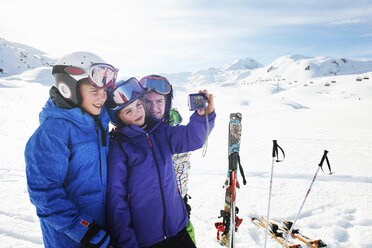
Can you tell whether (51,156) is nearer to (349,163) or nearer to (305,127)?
(349,163)

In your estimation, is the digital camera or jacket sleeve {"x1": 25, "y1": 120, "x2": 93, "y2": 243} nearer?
jacket sleeve {"x1": 25, "y1": 120, "x2": 93, "y2": 243}

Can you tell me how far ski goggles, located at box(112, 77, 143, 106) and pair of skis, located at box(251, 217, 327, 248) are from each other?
8.95ft

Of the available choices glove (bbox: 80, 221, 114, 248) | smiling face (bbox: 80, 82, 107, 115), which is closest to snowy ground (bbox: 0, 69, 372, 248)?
glove (bbox: 80, 221, 114, 248)

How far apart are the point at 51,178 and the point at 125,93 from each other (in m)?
1.03

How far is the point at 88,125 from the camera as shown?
1.69 metres

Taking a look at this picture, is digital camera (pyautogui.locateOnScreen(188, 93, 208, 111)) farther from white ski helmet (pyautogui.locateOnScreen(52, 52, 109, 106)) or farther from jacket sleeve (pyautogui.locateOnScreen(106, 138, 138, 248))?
white ski helmet (pyautogui.locateOnScreen(52, 52, 109, 106))

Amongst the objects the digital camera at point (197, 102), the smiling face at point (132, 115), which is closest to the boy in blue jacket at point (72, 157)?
the smiling face at point (132, 115)

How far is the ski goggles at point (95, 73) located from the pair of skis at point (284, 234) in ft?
9.78

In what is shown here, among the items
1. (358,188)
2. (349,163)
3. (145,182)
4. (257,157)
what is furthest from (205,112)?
(349,163)

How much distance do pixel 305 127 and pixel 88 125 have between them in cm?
978

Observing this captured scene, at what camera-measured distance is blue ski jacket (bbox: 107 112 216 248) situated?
173 cm

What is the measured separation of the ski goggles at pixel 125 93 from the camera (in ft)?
6.75

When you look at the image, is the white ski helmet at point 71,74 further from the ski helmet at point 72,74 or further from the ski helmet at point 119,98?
the ski helmet at point 119,98

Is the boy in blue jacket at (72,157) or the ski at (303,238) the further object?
the ski at (303,238)
